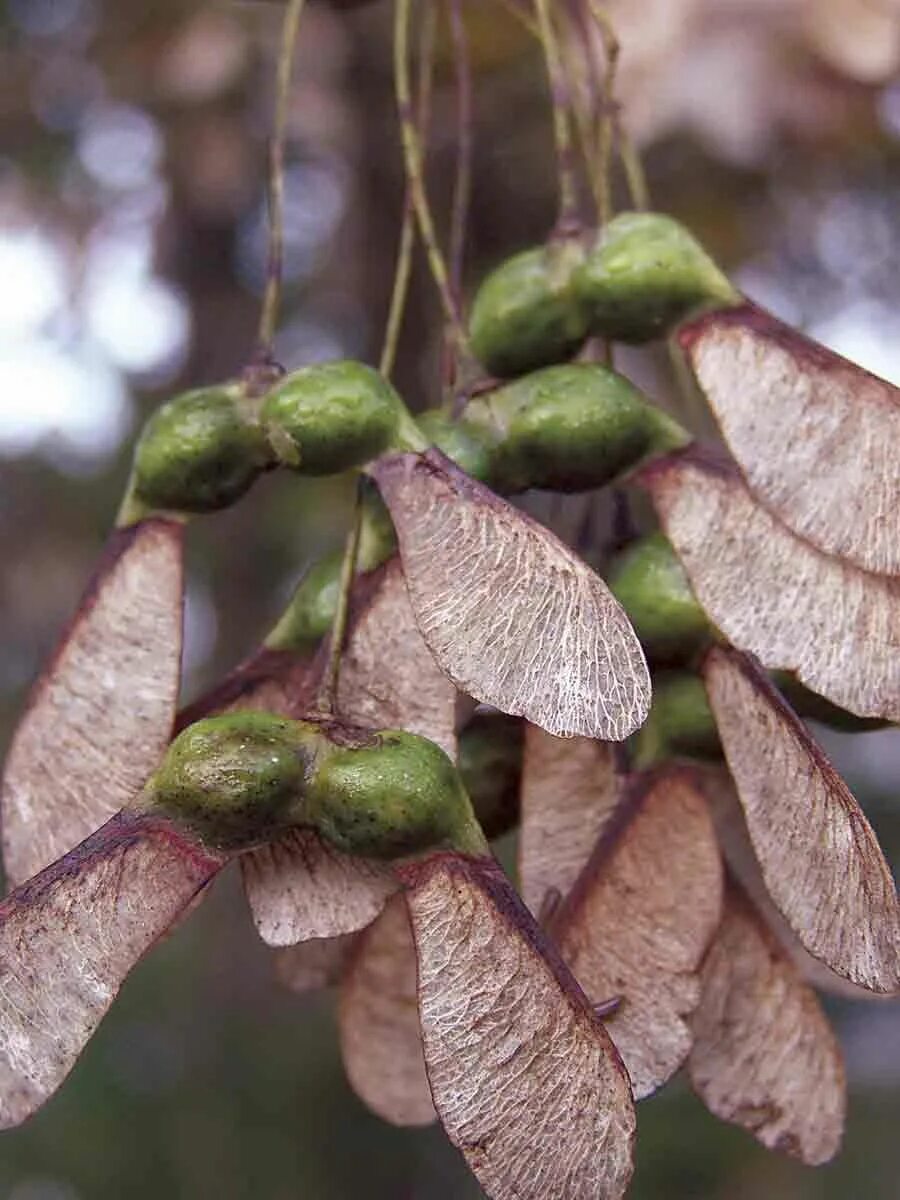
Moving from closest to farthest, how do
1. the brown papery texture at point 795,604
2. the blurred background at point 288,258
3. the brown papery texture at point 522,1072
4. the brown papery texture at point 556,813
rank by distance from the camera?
the brown papery texture at point 522,1072, the brown papery texture at point 795,604, the brown papery texture at point 556,813, the blurred background at point 288,258

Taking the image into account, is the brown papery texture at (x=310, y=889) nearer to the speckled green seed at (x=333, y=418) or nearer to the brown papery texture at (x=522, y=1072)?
the brown papery texture at (x=522, y=1072)

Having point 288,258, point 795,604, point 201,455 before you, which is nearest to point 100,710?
point 201,455

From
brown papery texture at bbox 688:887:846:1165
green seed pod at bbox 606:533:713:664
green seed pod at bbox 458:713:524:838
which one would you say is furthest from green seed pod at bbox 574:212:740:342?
brown papery texture at bbox 688:887:846:1165

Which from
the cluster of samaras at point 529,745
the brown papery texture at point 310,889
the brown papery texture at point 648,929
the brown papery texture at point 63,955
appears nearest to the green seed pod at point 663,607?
the cluster of samaras at point 529,745

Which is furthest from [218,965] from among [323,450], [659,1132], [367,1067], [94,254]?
[323,450]

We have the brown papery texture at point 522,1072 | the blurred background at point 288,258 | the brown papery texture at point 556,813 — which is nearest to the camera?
the brown papery texture at point 522,1072

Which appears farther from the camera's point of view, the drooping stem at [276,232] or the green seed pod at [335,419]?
the drooping stem at [276,232]

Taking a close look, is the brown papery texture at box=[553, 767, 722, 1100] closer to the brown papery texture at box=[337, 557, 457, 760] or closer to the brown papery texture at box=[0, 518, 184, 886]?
the brown papery texture at box=[337, 557, 457, 760]
